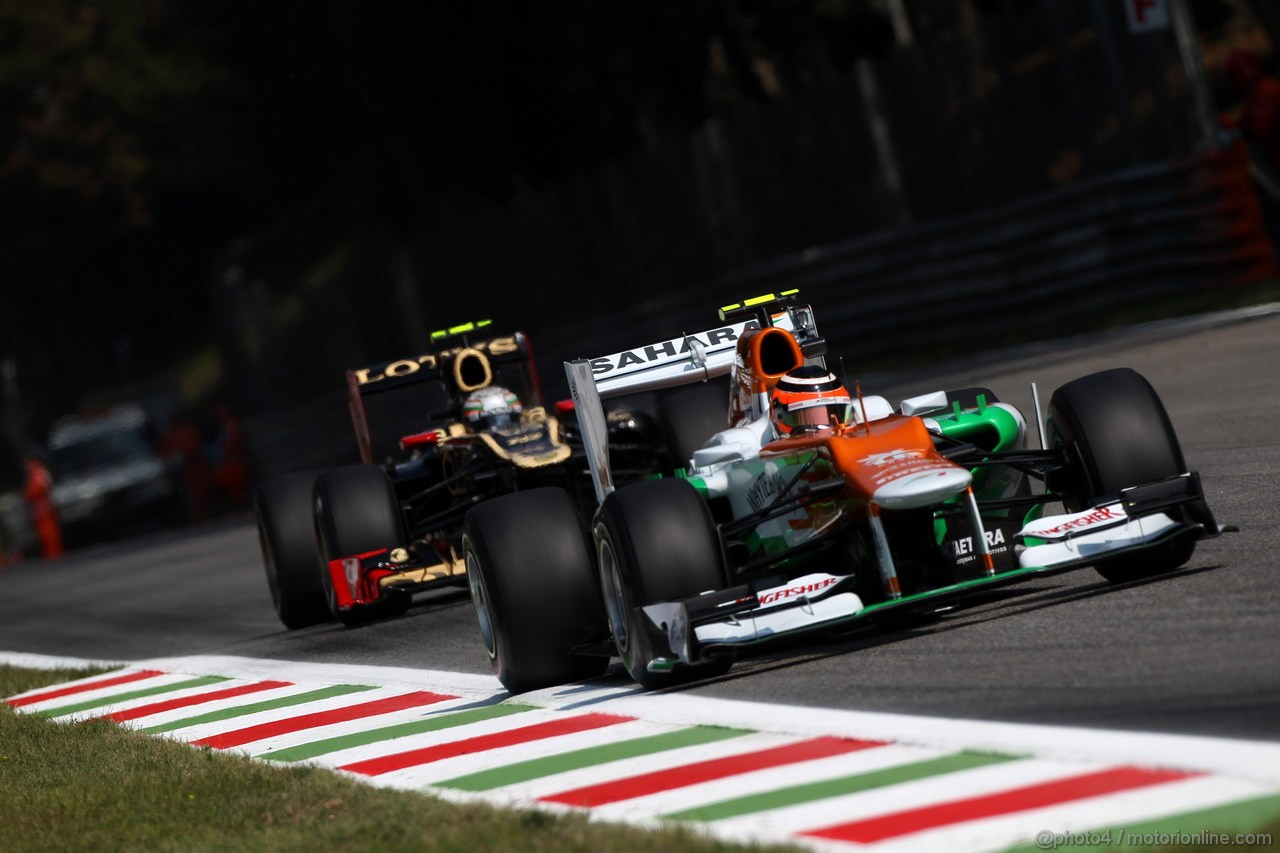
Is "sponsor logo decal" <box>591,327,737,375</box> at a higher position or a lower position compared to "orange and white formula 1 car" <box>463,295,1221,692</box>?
higher

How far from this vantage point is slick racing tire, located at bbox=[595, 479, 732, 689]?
7.86 meters

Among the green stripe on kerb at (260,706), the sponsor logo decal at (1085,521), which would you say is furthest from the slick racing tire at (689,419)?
the sponsor logo decal at (1085,521)

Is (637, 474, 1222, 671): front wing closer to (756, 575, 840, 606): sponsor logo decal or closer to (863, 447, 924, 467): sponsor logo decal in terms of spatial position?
(756, 575, 840, 606): sponsor logo decal

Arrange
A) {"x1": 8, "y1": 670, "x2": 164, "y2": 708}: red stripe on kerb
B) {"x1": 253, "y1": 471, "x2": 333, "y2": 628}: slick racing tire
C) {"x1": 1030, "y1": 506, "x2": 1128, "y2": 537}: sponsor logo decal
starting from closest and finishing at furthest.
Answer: {"x1": 1030, "y1": 506, "x2": 1128, "y2": 537}: sponsor logo decal
{"x1": 8, "y1": 670, "x2": 164, "y2": 708}: red stripe on kerb
{"x1": 253, "y1": 471, "x2": 333, "y2": 628}: slick racing tire

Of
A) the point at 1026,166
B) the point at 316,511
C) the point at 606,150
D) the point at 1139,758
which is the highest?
the point at 606,150

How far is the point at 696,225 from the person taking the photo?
28.4m

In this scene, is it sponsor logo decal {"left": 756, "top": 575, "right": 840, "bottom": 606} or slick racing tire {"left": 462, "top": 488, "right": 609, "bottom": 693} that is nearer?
sponsor logo decal {"left": 756, "top": 575, "right": 840, "bottom": 606}

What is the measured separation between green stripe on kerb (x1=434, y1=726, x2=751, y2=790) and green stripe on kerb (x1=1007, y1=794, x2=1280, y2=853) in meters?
2.13

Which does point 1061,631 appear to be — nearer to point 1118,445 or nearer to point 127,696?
point 1118,445

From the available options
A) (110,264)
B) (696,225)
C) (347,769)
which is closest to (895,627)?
(347,769)

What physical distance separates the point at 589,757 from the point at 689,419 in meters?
6.28

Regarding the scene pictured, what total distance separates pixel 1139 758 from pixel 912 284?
1899 cm

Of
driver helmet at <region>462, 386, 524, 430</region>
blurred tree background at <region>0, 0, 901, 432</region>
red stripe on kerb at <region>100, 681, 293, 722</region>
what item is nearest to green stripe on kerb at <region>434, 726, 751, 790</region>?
red stripe on kerb at <region>100, 681, 293, 722</region>

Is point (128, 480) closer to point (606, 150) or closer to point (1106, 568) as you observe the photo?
point (606, 150)
